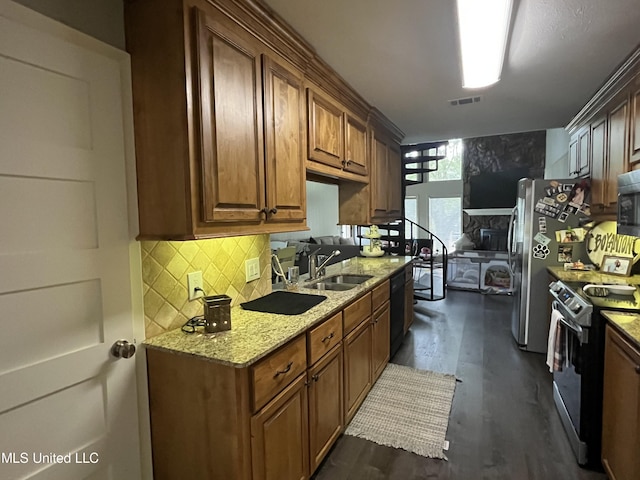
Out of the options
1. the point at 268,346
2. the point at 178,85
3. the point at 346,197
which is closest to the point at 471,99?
the point at 346,197

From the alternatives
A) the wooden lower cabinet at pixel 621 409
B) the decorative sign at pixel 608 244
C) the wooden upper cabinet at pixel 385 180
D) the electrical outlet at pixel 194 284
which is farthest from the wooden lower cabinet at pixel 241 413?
the decorative sign at pixel 608 244

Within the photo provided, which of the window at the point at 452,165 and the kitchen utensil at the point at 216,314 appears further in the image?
the window at the point at 452,165

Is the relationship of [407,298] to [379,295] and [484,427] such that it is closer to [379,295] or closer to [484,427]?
[379,295]

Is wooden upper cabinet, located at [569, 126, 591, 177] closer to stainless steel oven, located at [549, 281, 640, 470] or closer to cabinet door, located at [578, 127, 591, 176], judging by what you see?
cabinet door, located at [578, 127, 591, 176]

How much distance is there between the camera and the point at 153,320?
1.51 metres

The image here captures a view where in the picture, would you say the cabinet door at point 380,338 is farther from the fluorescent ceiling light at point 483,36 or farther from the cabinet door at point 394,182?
the fluorescent ceiling light at point 483,36

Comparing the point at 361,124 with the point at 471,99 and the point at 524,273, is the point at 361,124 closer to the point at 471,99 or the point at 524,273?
the point at 471,99

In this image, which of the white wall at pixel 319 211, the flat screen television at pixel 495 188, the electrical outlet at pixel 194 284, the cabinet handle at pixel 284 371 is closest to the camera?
the cabinet handle at pixel 284 371

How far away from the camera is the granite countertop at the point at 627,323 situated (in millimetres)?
1530

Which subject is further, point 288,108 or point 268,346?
point 288,108

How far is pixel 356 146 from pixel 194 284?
1866mm

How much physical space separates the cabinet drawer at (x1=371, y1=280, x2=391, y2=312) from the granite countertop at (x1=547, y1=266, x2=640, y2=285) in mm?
1368

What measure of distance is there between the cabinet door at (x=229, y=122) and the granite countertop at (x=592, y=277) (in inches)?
100

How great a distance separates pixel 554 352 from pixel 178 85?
2.71m
